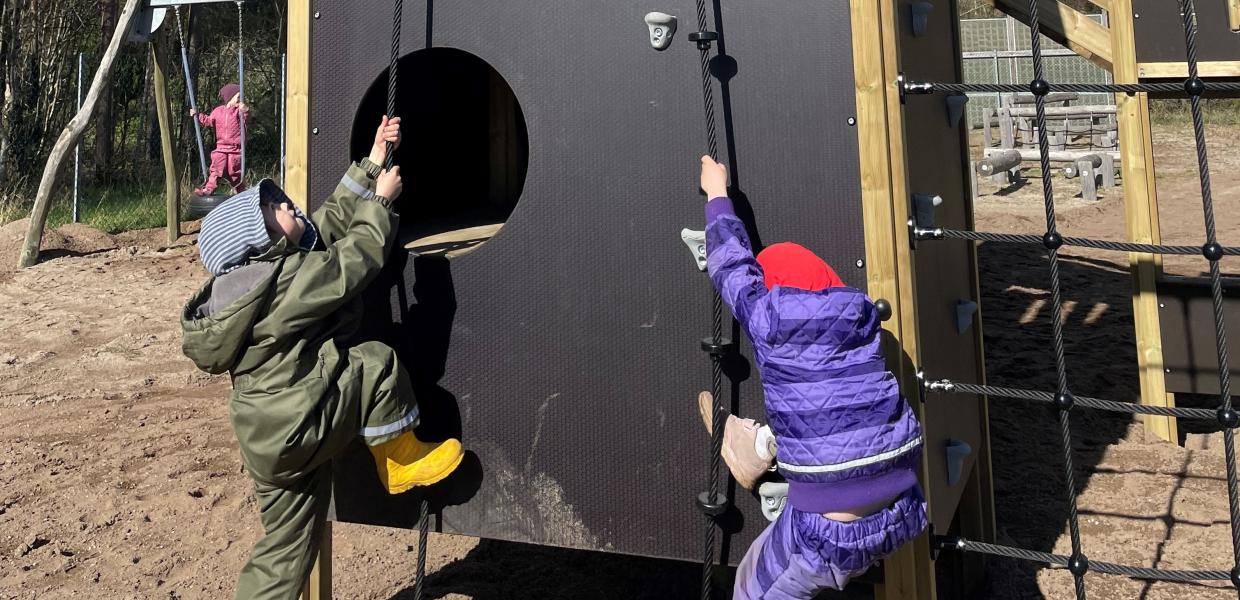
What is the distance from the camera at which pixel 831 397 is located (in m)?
2.12

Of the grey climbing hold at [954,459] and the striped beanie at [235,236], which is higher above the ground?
the striped beanie at [235,236]

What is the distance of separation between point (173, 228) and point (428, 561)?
672 cm

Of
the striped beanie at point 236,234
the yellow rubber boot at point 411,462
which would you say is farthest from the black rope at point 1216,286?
the striped beanie at point 236,234

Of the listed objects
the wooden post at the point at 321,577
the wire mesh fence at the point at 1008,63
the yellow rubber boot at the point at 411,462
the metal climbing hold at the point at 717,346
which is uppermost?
Result: the wire mesh fence at the point at 1008,63

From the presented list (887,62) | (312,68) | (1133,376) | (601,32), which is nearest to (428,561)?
(312,68)

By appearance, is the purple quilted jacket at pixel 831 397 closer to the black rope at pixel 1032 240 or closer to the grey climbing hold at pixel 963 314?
the black rope at pixel 1032 240

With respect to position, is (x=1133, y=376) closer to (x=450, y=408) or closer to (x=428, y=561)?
(x=428, y=561)

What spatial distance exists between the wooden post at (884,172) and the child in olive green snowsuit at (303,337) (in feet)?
3.55

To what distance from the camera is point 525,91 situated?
8.65 ft

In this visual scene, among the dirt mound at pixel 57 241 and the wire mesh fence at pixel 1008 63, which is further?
the wire mesh fence at pixel 1008 63

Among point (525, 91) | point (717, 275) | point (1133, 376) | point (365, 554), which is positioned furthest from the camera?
point (1133, 376)

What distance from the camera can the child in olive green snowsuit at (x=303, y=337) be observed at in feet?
7.93

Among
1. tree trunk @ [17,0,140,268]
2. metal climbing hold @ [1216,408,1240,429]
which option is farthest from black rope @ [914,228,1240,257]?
tree trunk @ [17,0,140,268]

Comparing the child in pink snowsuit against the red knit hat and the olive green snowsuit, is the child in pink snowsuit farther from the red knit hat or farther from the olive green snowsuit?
the red knit hat
